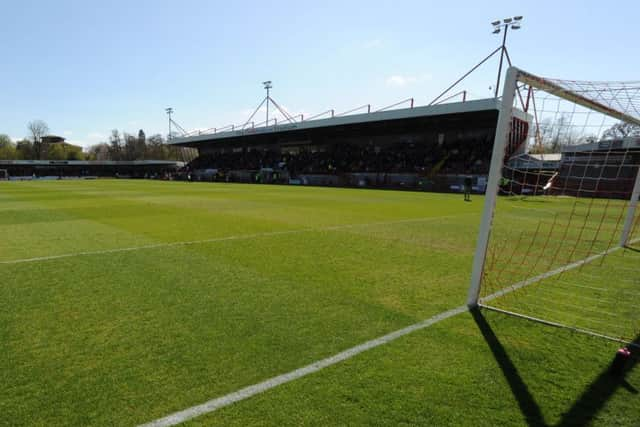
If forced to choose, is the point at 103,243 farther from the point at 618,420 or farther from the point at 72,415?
the point at 618,420

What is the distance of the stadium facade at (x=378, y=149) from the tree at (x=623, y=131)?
2320 centimetres

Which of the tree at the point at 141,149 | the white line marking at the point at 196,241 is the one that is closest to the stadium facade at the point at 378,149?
the white line marking at the point at 196,241

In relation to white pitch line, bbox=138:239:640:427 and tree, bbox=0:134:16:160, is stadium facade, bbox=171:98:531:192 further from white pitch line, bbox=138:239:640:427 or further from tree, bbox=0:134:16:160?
tree, bbox=0:134:16:160

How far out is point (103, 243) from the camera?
22.9 feet

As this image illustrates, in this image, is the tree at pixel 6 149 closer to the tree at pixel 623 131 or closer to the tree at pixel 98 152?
the tree at pixel 98 152

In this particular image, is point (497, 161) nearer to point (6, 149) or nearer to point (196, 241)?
point (196, 241)

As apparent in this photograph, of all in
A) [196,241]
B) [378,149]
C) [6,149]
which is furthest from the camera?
[6,149]

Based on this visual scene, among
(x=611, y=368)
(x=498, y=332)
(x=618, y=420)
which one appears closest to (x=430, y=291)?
(x=498, y=332)

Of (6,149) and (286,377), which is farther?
(6,149)

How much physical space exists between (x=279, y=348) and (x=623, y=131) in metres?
7.49

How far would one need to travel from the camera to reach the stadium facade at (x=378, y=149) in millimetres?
32312

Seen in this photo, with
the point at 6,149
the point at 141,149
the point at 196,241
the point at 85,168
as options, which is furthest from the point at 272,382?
the point at 6,149

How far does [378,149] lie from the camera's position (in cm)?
4344

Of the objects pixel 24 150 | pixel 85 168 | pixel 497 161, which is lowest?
pixel 85 168
